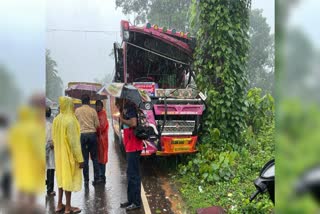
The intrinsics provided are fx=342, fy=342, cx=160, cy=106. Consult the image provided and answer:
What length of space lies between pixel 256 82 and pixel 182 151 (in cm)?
188

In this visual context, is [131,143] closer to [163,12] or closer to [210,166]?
[210,166]

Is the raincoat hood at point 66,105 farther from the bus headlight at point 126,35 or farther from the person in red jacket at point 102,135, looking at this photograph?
the bus headlight at point 126,35

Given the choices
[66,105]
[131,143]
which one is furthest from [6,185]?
[131,143]

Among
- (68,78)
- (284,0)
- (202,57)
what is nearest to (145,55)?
(202,57)

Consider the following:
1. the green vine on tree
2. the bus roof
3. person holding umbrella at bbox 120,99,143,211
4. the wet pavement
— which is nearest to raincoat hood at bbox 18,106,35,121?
the wet pavement

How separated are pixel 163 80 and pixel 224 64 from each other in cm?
139

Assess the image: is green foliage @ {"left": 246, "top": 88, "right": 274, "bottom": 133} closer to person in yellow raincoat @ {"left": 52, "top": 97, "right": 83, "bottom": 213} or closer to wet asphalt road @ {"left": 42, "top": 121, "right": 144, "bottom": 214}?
wet asphalt road @ {"left": 42, "top": 121, "right": 144, "bottom": 214}

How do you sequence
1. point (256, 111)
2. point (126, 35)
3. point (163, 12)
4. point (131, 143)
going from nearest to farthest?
point (131, 143)
point (126, 35)
point (163, 12)
point (256, 111)

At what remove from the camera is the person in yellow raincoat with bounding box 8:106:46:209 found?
115 centimetres

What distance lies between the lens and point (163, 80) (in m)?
6.36

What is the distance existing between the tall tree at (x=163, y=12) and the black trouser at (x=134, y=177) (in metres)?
2.30

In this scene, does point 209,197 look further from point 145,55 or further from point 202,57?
point 145,55

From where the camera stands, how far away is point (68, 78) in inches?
133

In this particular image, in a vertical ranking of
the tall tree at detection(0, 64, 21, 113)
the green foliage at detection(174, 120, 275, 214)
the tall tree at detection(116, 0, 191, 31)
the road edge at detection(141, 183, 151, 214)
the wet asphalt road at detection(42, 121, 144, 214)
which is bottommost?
the road edge at detection(141, 183, 151, 214)
